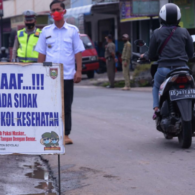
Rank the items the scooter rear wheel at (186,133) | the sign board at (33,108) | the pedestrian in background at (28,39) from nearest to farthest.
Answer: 1. the sign board at (33,108)
2. the scooter rear wheel at (186,133)
3. the pedestrian in background at (28,39)

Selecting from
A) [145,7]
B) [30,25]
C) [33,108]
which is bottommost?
[33,108]

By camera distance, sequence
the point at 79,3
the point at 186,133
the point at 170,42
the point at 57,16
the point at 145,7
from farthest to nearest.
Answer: the point at 79,3, the point at 145,7, the point at 57,16, the point at 170,42, the point at 186,133

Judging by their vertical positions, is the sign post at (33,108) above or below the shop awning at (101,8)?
below

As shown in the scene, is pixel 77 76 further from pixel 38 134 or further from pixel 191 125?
pixel 38 134

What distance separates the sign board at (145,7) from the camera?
22.9 metres

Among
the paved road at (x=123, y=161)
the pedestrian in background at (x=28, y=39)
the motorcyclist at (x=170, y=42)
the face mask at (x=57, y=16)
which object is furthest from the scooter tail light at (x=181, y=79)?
the pedestrian in background at (x=28, y=39)

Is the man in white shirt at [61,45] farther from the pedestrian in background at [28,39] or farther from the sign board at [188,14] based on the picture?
the sign board at [188,14]

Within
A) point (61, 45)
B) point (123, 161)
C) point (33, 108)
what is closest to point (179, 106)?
point (123, 161)

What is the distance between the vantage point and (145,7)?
23.0 metres

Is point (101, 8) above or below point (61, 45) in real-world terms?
above

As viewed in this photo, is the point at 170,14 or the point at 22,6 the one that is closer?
the point at 170,14

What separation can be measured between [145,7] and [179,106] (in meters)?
16.9

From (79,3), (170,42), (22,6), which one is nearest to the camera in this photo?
(170,42)

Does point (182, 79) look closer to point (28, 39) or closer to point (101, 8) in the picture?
point (28, 39)
